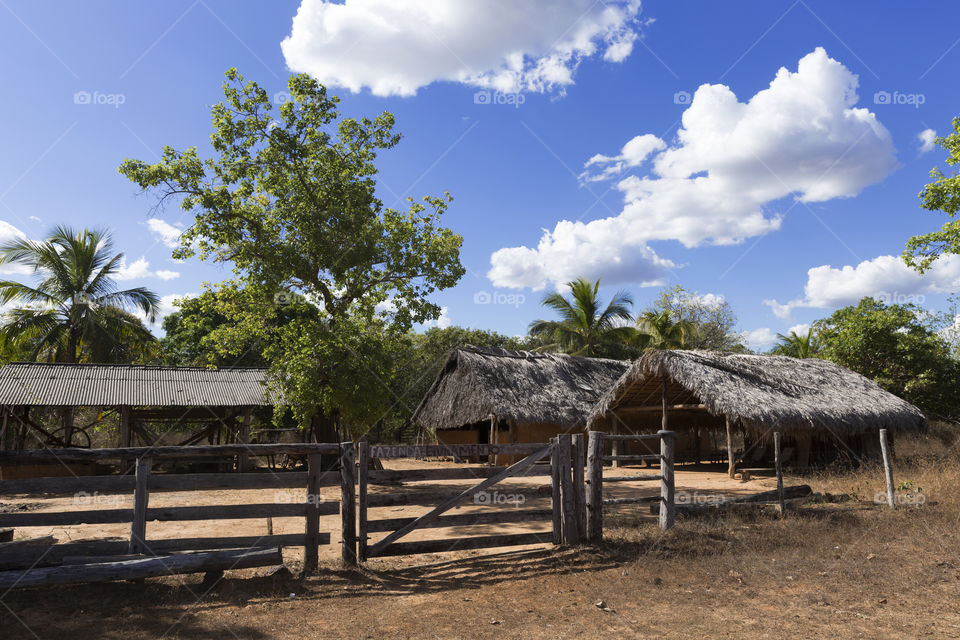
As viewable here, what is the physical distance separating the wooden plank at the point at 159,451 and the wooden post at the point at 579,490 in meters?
3.10

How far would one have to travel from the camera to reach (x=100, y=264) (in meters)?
25.1

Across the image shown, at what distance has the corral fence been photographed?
232 inches

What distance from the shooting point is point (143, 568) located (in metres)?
5.75

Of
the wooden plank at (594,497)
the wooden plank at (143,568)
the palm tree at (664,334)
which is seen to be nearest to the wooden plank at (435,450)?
the wooden plank at (594,497)

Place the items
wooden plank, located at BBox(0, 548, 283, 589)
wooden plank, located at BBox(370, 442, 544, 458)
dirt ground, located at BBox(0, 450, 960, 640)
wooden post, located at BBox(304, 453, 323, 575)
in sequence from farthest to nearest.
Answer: wooden plank, located at BBox(370, 442, 544, 458), wooden post, located at BBox(304, 453, 323, 575), wooden plank, located at BBox(0, 548, 283, 589), dirt ground, located at BBox(0, 450, 960, 640)

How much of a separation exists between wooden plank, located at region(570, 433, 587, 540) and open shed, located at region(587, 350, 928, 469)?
10.1m

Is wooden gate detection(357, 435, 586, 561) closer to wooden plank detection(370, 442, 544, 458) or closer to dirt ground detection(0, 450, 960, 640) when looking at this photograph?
wooden plank detection(370, 442, 544, 458)

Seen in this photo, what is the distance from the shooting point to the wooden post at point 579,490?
25.7 ft

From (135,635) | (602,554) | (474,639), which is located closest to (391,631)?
(474,639)

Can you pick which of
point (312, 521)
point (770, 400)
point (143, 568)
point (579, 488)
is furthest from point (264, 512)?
point (770, 400)

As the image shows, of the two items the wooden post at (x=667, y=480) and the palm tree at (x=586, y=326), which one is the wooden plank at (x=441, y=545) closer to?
the wooden post at (x=667, y=480)

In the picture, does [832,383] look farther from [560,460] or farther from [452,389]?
[560,460]

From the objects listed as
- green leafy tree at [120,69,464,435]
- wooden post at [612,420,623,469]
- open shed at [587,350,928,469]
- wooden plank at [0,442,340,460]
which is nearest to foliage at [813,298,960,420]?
open shed at [587,350,928,469]

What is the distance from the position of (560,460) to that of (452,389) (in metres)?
16.9
